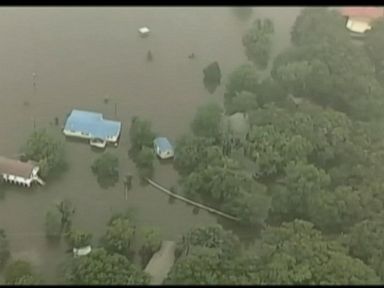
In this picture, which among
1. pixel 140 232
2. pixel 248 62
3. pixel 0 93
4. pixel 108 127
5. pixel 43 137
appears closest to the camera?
pixel 140 232

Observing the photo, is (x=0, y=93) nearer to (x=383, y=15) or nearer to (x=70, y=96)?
(x=70, y=96)

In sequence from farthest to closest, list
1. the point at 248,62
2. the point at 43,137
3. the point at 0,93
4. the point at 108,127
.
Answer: the point at 248,62
the point at 0,93
the point at 108,127
the point at 43,137

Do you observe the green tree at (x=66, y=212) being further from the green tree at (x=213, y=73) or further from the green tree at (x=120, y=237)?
the green tree at (x=213, y=73)

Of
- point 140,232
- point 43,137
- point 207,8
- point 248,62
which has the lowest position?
point 140,232

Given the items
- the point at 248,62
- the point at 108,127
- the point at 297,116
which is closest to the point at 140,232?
the point at 108,127

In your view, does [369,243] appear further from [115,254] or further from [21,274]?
[21,274]

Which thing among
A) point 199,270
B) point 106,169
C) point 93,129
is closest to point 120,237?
point 199,270
